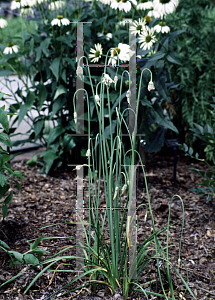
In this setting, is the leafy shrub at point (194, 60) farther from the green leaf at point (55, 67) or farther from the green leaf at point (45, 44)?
the green leaf at point (45, 44)

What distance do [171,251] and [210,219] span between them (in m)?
0.44

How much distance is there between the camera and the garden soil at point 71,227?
1418mm

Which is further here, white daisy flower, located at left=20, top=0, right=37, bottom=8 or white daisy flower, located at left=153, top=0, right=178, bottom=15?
white daisy flower, located at left=20, top=0, right=37, bottom=8

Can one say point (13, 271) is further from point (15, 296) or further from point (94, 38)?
point (94, 38)

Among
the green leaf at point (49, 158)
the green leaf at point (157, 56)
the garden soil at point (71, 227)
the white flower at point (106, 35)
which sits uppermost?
the white flower at point (106, 35)

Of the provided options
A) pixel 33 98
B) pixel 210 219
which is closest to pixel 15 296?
pixel 210 219

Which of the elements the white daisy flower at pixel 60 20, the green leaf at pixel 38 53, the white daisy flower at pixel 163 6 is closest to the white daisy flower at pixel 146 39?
the white daisy flower at pixel 163 6

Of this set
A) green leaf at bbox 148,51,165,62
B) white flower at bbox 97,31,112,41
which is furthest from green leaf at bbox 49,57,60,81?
green leaf at bbox 148,51,165,62

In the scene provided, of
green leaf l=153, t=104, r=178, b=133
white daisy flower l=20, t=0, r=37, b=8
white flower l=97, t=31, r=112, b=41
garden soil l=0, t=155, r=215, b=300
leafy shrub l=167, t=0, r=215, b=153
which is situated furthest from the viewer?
leafy shrub l=167, t=0, r=215, b=153

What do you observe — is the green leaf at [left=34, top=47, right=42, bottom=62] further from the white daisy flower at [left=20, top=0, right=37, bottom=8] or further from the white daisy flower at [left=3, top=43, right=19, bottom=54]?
the white daisy flower at [left=20, top=0, right=37, bottom=8]

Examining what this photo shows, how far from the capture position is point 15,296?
1.36m

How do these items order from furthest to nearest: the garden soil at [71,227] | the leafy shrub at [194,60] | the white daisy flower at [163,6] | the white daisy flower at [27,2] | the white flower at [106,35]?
1. the leafy shrub at [194,60]
2. the white flower at [106,35]
3. the white daisy flower at [27,2]
4. the white daisy flower at [163,6]
5. the garden soil at [71,227]

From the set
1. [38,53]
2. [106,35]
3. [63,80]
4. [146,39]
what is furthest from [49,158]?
[146,39]

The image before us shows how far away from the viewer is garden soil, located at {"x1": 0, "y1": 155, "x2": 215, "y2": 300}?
142cm
